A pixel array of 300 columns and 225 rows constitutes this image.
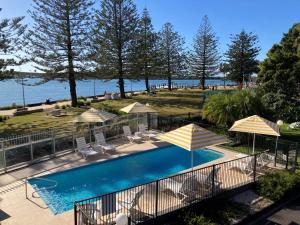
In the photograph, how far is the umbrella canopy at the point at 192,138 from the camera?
33.5 ft

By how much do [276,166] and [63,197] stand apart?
27.2 ft

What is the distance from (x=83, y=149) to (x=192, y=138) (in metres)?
5.65

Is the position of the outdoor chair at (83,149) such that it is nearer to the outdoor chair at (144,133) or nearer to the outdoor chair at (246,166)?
the outdoor chair at (144,133)

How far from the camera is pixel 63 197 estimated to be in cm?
1038

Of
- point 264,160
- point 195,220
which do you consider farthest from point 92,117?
point 195,220

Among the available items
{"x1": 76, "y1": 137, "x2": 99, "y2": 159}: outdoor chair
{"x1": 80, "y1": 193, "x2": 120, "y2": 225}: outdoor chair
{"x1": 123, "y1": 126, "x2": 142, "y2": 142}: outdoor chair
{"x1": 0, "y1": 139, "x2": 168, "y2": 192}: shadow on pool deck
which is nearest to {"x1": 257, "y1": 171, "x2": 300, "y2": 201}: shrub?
{"x1": 80, "y1": 193, "x2": 120, "y2": 225}: outdoor chair

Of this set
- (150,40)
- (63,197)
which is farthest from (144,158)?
(150,40)

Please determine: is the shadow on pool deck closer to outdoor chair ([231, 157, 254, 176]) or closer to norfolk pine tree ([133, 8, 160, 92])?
outdoor chair ([231, 157, 254, 176])

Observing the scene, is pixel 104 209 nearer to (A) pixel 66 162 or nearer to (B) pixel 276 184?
(A) pixel 66 162

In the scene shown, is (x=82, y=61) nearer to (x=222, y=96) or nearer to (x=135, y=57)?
(x=135, y=57)

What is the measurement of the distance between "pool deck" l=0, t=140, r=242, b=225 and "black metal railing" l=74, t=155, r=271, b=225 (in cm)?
93

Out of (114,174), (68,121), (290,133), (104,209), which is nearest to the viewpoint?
(104,209)

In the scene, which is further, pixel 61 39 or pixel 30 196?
pixel 61 39

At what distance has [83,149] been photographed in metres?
13.8
